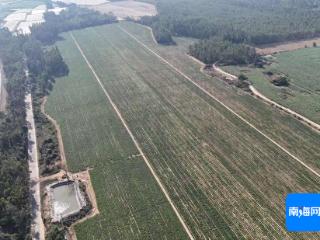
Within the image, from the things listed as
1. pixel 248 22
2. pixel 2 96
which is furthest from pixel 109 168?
pixel 248 22

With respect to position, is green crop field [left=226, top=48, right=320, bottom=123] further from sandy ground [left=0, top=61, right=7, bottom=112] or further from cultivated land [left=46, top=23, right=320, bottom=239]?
sandy ground [left=0, top=61, right=7, bottom=112]

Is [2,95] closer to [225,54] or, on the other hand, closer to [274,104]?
[225,54]

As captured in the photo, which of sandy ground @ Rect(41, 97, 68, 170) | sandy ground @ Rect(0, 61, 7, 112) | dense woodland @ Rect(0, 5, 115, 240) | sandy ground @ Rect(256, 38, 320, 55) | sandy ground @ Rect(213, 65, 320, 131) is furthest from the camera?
sandy ground @ Rect(256, 38, 320, 55)

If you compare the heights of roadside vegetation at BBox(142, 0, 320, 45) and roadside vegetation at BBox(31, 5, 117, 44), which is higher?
roadside vegetation at BBox(31, 5, 117, 44)

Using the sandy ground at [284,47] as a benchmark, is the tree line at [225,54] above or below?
above

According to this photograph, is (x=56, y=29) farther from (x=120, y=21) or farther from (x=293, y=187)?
(x=293, y=187)

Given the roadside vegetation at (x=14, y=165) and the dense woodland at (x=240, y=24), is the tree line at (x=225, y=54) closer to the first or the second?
the dense woodland at (x=240, y=24)

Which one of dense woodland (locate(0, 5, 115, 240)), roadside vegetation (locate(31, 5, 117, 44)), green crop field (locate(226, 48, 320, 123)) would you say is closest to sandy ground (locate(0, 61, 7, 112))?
dense woodland (locate(0, 5, 115, 240))

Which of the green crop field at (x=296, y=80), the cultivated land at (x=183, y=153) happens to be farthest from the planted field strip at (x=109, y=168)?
the green crop field at (x=296, y=80)
